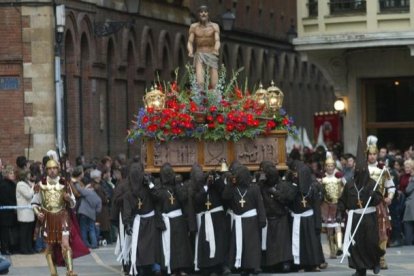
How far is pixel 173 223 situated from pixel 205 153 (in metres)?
1.95

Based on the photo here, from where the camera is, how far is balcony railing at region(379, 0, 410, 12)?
1742 inches

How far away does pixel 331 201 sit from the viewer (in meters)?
32.4

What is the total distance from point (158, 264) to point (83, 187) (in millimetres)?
7825

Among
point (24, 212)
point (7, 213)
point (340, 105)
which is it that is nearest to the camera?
point (7, 213)

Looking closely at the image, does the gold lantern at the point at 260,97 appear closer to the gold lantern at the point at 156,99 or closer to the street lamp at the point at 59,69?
the gold lantern at the point at 156,99

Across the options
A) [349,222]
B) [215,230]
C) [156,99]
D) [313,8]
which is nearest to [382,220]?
[349,222]

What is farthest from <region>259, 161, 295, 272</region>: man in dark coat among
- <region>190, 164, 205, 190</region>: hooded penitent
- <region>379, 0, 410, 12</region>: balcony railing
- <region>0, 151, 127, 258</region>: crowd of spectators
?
<region>379, 0, 410, 12</region>: balcony railing

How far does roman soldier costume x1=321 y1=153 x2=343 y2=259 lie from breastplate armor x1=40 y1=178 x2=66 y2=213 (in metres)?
5.95

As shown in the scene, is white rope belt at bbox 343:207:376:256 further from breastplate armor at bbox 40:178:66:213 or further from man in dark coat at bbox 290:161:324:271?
breastplate armor at bbox 40:178:66:213

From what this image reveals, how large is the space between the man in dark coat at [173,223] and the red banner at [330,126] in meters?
27.3

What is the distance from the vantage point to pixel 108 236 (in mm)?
38125

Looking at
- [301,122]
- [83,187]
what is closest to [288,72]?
[301,122]

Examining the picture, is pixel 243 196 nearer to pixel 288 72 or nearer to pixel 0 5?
pixel 0 5

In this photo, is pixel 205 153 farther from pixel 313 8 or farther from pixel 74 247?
pixel 313 8
